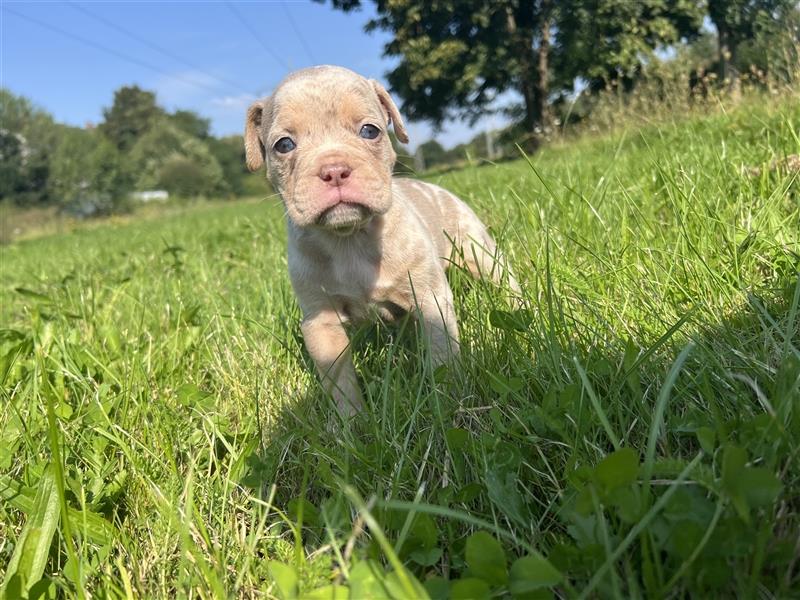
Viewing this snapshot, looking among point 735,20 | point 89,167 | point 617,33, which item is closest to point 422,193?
point 735,20

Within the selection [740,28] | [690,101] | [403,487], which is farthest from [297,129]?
[740,28]

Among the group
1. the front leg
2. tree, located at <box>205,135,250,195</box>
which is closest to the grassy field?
the front leg

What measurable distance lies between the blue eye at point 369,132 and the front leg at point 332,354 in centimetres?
70

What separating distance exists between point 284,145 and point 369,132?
1.10 ft

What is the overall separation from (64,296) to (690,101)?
7.62m

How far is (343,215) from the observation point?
1827mm

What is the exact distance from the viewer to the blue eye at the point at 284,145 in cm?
207

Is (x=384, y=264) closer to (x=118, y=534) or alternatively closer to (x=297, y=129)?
(x=297, y=129)

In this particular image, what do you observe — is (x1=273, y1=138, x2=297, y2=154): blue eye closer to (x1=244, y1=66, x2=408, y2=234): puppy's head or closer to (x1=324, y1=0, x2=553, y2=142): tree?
(x1=244, y1=66, x2=408, y2=234): puppy's head

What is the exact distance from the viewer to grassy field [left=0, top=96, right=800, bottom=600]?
2.79 ft

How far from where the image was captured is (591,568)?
2.78ft

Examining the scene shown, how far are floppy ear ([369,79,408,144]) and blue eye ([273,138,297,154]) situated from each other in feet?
1.81

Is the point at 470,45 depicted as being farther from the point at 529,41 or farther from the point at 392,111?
the point at 392,111

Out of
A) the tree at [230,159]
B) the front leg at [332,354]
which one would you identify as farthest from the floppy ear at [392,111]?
the tree at [230,159]
